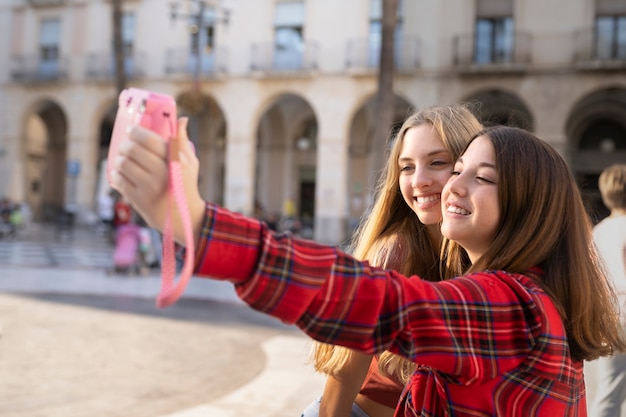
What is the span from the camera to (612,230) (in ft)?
11.1

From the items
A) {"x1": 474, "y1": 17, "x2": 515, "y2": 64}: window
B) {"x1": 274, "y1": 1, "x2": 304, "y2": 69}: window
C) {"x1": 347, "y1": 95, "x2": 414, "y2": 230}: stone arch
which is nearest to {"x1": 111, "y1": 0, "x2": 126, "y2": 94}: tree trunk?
{"x1": 274, "y1": 1, "x2": 304, "y2": 69}: window

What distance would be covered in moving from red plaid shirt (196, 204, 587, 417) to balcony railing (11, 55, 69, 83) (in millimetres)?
26124

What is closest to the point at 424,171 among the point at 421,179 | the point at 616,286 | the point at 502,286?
the point at 421,179

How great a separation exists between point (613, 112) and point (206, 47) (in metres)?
15.4

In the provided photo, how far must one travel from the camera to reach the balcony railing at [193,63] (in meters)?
22.4

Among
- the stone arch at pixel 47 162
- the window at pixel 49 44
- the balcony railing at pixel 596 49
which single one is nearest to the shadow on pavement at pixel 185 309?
the balcony railing at pixel 596 49

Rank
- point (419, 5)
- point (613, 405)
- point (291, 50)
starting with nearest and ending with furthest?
point (613, 405) < point (419, 5) < point (291, 50)

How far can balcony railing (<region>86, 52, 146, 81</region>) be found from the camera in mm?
23406

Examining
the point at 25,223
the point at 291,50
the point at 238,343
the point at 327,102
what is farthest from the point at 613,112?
the point at 25,223

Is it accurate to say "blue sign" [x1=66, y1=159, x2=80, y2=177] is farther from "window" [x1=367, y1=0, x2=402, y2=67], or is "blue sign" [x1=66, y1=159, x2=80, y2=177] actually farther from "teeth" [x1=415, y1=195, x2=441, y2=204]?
"teeth" [x1=415, y1=195, x2=441, y2=204]

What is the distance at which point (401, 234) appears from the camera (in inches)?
70.1

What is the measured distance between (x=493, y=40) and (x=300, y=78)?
6.83 m

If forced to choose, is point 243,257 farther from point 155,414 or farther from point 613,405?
point 155,414

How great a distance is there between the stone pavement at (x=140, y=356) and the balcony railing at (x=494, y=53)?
43.1ft
